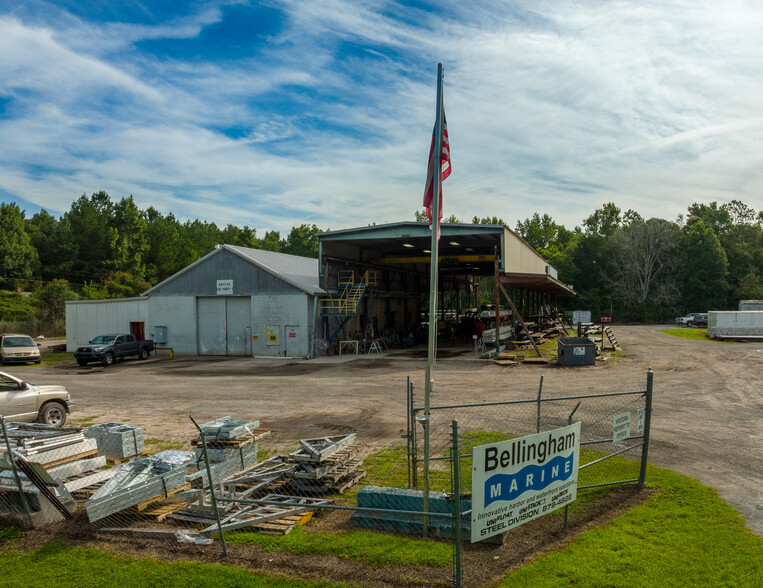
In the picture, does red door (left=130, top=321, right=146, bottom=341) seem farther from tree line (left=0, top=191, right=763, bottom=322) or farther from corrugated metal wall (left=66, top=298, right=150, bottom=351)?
tree line (left=0, top=191, right=763, bottom=322)

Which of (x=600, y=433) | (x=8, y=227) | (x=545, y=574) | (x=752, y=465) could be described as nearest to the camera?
(x=545, y=574)

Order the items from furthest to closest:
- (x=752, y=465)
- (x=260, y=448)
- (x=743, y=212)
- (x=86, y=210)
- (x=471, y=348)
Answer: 1. (x=743, y=212)
2. (x=86, y=210)
3. (x=471, y=348)
4. (x=260, y=448)
5. (x=752, y=465)

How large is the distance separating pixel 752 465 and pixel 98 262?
90.9m

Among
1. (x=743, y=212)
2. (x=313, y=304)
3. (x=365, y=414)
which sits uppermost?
(x=743, y=212)

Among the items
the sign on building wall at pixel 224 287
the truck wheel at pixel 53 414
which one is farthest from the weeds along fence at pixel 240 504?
the sign on building wall at pixel 224 287

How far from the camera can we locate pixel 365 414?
1619 centimetres

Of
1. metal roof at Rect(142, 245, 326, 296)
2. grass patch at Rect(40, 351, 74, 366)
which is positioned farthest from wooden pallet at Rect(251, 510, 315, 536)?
grass patch at Rect(40, 351, 74, 366)

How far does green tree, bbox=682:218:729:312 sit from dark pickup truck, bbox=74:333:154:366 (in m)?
81.9

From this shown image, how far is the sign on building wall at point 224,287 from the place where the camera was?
117 feet

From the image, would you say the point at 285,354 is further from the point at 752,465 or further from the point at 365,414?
the point at 752,465

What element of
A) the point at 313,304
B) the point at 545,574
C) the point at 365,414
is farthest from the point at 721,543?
the point at 313,304

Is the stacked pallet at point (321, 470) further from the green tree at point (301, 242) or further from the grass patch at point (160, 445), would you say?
the green tree at point (301, 242)

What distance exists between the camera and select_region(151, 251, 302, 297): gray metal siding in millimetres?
34531

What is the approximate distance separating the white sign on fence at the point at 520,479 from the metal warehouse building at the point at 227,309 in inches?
1075
